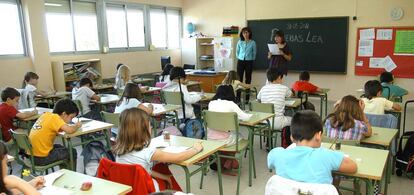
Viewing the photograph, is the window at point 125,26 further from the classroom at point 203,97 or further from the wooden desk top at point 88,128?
the wooden desk top at point 88,128

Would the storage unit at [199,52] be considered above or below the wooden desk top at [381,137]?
above

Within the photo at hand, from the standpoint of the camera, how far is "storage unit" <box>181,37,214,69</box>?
10211mm

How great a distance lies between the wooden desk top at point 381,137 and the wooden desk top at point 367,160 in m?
0.46

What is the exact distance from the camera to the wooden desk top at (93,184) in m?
2.05

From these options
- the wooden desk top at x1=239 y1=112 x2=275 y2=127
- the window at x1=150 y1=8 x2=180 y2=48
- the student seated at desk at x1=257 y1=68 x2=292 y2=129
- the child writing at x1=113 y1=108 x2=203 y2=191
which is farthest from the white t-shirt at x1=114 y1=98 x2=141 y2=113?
Result: the window at x1=150 y1=8 x2=180 y2=48

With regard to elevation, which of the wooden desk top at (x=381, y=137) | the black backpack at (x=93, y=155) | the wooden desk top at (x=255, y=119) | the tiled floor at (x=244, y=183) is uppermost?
the wooden desk top at (x=255, y=119)

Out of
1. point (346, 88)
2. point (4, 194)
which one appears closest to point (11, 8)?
point (4, 194)

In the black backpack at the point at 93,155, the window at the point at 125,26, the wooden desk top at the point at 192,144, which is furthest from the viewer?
the window at the point at 125,26

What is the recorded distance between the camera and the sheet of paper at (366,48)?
7.90 metres

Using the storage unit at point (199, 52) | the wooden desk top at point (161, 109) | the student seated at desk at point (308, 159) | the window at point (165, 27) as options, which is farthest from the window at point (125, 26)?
the student seated at desk at point (308, 159)

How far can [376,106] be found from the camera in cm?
404

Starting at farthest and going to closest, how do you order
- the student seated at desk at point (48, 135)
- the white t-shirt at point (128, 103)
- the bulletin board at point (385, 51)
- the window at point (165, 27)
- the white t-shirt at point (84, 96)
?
the window at point (165, 27) < the bulletin board at point (385, 51) < the white t-shirt at point (84, 96) < the white t-shirt at point (128, 103) < the student seated at desk at point (48, 135)

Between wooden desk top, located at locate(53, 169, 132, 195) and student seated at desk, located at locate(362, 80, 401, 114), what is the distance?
10.2 ft

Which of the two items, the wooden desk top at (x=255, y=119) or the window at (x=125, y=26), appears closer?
the wooden desk top at (x=255, y=119)
